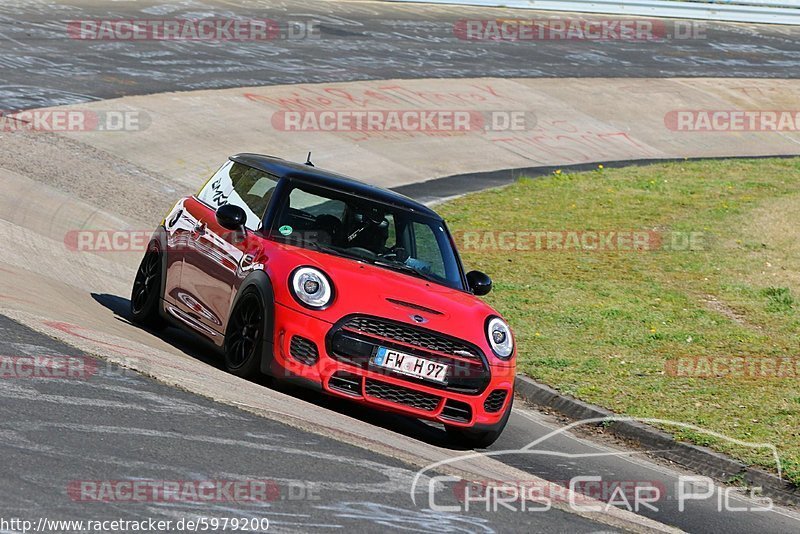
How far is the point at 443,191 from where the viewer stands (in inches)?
802

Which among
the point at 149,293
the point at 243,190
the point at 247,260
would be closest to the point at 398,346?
the point at 247,260

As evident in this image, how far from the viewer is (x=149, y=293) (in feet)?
33.4

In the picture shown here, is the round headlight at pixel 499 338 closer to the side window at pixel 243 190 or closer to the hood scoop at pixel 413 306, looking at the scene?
the hood scoop at pixel 413 306

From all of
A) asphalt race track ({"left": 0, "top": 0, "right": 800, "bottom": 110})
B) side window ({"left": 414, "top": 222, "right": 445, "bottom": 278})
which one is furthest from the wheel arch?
asphalt race track ({"left": 0, "top": 0, "right": 800, "bottom": 110})

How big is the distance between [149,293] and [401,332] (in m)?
3.07

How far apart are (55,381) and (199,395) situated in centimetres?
85

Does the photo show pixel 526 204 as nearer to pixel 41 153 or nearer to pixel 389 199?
pixel 41 153

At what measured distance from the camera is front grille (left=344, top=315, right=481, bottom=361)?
797 cm

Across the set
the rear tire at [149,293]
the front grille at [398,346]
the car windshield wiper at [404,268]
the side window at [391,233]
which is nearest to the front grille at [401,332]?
the front grille at [398,346]

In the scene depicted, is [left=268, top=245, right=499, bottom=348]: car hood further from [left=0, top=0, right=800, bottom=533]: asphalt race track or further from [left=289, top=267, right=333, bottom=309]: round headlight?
[left=0, top=0, right=800, bottom=533]: asphalt race track

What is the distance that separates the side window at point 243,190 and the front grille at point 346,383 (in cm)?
172

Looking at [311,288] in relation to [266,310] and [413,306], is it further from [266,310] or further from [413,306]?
[413,306]

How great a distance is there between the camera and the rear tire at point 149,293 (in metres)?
10.1

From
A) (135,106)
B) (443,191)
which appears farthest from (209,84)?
(443,191)
